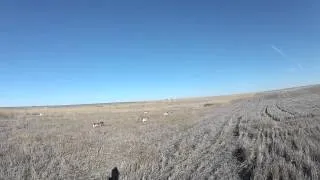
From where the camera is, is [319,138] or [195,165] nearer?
→ [195,165]

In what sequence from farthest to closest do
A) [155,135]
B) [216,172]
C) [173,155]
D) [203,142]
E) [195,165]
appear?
[155,135]
[203,142]
[173,155]
[195,165]
[216,172]

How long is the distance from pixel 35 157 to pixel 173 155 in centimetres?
443

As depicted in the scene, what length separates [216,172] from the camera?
856 centimetres

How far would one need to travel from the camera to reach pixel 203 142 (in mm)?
13852

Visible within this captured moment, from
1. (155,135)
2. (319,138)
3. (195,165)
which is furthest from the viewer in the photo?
(155,135)

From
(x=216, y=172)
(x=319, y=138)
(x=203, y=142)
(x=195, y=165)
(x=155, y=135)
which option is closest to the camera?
(x=216, y=172)

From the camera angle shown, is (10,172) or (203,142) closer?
(10,172)

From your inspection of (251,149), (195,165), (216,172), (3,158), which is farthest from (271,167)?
(3,158)

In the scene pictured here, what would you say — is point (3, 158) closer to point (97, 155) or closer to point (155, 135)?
point (97, 155)

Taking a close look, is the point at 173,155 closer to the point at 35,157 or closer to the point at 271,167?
the point at 271,167

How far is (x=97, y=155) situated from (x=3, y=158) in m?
2.99

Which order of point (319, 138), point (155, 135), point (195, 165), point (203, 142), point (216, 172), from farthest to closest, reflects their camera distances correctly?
point (155, 135) → point (203, 142) → point (319, 138) → point (195, 165) → point (216, 172)

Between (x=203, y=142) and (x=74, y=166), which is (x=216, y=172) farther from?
(x=203, y=142)

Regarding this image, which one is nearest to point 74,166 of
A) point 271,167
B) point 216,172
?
point 216,172
